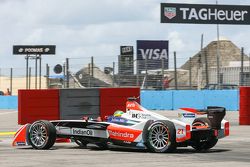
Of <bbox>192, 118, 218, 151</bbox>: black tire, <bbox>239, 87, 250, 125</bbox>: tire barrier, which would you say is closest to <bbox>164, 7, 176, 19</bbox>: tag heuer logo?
<bbox>239, 87, 250, 125</bbox>: tire barrier

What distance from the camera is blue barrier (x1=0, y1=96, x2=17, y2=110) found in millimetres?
41906

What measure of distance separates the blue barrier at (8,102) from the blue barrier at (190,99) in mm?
12686

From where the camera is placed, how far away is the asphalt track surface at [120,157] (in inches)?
364

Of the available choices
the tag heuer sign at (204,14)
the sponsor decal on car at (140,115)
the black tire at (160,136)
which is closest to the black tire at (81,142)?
the sponsor decal on car at (140,115)

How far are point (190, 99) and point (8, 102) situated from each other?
16291mm

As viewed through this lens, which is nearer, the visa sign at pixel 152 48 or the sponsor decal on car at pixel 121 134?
the sponsor decal on car at pixel 121 134

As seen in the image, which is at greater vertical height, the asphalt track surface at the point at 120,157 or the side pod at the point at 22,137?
the side pod at the point at 22,137

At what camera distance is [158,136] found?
425 inches

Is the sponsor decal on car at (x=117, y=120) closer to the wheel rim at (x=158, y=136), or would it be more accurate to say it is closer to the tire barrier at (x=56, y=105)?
the wheel rim at (x=158, y=136)

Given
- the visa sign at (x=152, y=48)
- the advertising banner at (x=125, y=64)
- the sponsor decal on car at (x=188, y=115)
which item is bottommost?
the sponsor decal on car at (x=188, y=115)

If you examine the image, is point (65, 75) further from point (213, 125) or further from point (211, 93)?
point (213, 125)

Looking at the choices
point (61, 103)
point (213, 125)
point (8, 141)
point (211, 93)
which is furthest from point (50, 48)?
point (213, 125)

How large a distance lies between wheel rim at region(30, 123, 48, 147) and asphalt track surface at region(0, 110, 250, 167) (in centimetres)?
19

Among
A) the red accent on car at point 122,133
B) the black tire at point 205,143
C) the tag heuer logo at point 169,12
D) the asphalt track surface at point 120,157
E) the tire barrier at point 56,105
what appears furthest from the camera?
the tag heuer logo at point 169,12
